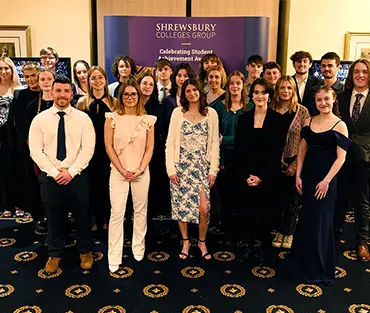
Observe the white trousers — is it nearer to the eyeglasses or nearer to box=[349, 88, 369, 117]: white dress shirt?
the eyeglasses

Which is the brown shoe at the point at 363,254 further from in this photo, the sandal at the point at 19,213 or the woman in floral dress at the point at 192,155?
the sandal at the point at 19,213

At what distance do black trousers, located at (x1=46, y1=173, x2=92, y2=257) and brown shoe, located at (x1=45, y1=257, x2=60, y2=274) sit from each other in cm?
4

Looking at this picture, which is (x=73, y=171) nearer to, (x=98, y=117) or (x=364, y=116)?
(x=98, y=117)

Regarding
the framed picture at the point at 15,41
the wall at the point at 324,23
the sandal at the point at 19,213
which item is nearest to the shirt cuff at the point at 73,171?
the sandal at the point at 19,213

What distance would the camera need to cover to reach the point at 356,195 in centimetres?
362

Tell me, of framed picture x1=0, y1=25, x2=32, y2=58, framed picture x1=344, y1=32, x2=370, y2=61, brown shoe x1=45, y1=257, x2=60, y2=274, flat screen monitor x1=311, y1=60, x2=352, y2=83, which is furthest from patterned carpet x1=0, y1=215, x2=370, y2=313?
framed picture x1=344, y1=32, x2=370, y2=61

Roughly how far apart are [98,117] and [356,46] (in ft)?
15.5

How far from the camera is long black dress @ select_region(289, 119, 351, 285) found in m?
3.13

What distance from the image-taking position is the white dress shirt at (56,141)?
10.6 ft

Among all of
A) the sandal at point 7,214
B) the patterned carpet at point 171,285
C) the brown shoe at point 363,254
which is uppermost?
the brown shoe at point 363,254

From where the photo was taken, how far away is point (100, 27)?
21.2 feet

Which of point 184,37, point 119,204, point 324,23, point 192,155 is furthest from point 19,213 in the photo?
point 324,23

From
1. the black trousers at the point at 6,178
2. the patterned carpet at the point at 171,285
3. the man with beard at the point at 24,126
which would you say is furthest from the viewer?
the black trousers at the point at 6,178

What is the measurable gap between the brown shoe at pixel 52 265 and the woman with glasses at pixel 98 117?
0.66 meters
